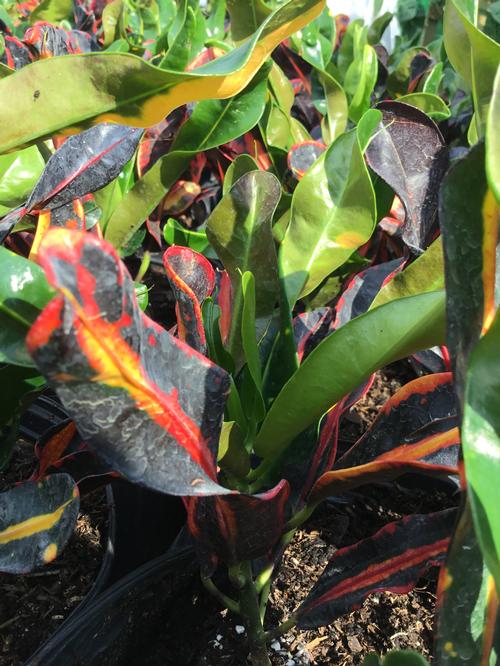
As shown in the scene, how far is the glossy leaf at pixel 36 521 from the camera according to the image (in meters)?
0.53

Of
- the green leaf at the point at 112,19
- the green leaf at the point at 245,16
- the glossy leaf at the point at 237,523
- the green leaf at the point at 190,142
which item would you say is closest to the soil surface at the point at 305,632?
the glossy leaf at the point at 237,523

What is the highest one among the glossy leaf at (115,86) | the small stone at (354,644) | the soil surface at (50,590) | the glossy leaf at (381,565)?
the glossy leaf at (115,86)

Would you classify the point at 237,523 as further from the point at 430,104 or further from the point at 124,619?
the point at 430,104

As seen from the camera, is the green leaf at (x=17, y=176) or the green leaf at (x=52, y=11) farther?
the green leaf at (x=52, y=11)

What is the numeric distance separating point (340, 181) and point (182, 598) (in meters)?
0.50

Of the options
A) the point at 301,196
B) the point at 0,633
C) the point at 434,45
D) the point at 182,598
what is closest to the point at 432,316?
the point at 301,196

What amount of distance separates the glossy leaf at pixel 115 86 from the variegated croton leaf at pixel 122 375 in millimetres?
173

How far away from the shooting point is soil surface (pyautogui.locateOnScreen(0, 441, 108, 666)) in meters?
0.79

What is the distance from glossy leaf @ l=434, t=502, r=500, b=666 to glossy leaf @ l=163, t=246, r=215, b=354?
0.25 meters

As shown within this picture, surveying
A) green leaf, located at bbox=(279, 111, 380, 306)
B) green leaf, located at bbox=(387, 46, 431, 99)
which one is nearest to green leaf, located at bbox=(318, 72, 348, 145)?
green leaf, located at bbox=(387, 46, 431, 99)

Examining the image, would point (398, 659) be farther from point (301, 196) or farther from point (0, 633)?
point (0, 633)

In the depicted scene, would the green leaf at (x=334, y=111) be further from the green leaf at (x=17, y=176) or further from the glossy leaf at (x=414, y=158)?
the green leaf at (x=17, y=176)

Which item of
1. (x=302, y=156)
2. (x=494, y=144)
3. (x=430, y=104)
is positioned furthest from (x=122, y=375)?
(x=430, y=104)

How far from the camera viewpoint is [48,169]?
1.98 feet
